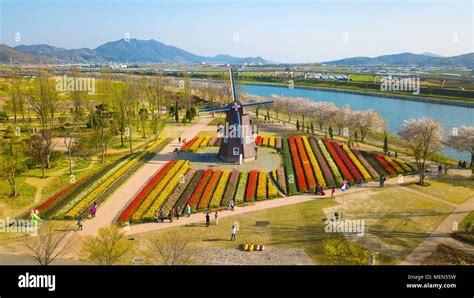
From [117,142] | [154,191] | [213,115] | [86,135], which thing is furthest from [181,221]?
[213,115]

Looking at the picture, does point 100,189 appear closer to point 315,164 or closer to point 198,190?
point 198,190

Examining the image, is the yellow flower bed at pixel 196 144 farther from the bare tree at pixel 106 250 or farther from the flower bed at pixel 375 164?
the bare tree at pixel 106 250

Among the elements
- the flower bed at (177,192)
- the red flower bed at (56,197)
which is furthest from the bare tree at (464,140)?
the red flower bed at (56,197)

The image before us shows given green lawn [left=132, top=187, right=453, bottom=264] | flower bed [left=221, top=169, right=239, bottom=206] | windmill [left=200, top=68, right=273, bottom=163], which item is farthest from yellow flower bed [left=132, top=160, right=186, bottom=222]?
flower bed [left=221, top=169, right=239, bottom=206]

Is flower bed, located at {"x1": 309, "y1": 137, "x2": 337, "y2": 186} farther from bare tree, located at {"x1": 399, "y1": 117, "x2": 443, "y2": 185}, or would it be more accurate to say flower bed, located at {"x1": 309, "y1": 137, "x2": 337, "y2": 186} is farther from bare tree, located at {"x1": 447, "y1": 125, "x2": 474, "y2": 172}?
bare tree, located at {"x1": 447, "y1": 125, "x2": 474, "y2": 172}

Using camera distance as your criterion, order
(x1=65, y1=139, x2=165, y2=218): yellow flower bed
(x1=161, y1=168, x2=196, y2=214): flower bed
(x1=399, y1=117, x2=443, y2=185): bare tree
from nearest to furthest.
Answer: (x1=65, y1=139, x2=165, y2=218): yellow flower bed → (x1=161, y1=168, x2=196, y2=214): flower bed → (x1=399, y1=117, x2=443, y2=185): bare tree
